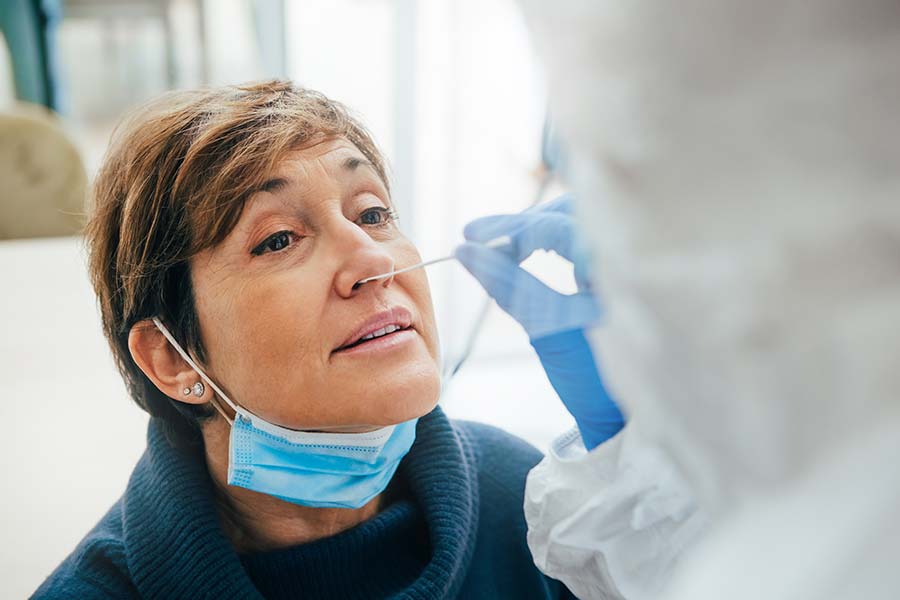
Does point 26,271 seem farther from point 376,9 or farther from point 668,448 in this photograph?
point 668,448

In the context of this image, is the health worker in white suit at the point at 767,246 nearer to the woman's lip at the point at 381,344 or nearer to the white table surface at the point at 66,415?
the woman's lip at the point at 381,344

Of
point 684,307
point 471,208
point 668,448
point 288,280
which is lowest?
point 471,208

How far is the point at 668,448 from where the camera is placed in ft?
1.68

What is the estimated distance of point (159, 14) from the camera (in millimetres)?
4859

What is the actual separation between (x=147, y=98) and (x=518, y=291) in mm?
680

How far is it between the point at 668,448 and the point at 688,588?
91 mm

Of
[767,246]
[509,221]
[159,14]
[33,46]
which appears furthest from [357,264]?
[159,14]

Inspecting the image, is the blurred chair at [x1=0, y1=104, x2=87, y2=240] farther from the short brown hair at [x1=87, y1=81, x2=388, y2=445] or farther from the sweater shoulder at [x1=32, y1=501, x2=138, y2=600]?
the sweater shoulder at [x1=32, y1=501, x2=138, y2=600]

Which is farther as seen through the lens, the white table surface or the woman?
the white table surface

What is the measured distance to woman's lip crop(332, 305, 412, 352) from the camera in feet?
3.09

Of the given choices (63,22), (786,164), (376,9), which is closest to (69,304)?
(376,9)

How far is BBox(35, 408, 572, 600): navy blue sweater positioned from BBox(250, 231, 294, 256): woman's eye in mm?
332

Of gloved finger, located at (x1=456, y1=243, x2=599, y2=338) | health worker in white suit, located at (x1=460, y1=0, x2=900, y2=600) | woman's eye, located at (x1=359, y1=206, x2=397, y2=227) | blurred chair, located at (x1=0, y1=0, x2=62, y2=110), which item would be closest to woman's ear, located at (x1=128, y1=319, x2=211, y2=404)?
woman's eye, located at (x1=359, y1=206, x2=397, y2=227)

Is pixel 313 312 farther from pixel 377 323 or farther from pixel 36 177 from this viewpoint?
pixel 36 177
